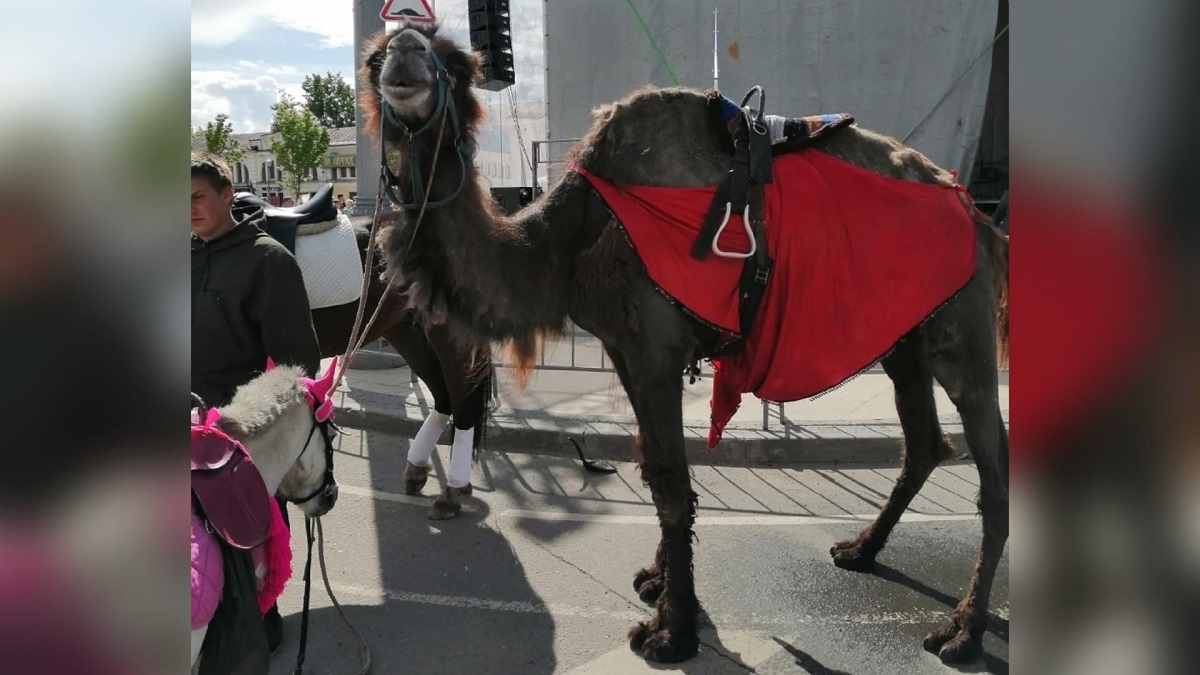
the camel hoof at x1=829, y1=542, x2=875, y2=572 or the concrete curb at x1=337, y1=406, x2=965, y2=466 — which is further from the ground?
the concrete curb at x1=337, y1=406, x2=965, y2=466

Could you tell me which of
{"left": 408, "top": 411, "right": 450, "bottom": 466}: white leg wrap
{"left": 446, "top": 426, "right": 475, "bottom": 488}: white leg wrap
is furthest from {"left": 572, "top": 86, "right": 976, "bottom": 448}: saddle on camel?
{"left": 408, "top": 411, "right": 450, "bottom": 466}: white leg wrap

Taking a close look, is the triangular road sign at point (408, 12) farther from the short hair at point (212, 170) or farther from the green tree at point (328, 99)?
the green tree at point (328, 99)

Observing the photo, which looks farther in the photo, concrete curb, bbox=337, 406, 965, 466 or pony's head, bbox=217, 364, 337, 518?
concrete curb, bbox=337, 406, 965, 466

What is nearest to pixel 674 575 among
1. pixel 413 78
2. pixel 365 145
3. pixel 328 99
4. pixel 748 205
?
pixel 748 205

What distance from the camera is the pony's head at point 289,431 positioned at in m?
2.56

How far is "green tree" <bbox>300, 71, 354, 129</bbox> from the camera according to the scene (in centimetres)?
7769

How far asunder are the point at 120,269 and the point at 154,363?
0.13m

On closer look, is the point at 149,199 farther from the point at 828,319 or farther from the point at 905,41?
the point at 905,41

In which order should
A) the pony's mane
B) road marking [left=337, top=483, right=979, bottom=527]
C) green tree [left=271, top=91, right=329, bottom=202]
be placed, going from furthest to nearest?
1. green tree [left=271, top=91, right=329, bottom=202]
2. road marking [left=337, top=483, right=979, bottom=527]
3. the pony's mane

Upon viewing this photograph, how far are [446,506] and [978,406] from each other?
324 cm

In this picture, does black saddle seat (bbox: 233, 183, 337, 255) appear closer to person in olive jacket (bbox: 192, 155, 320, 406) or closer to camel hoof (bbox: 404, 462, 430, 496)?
person in olive jacket (bbox: 192, 155, 320, 406)

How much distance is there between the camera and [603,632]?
13.1 feet

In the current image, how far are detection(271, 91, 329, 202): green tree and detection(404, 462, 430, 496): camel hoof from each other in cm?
5153

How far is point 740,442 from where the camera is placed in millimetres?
6816
